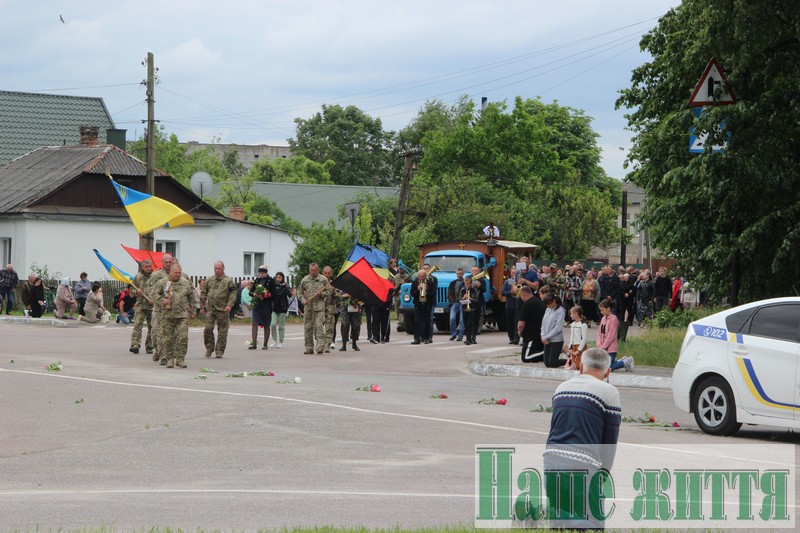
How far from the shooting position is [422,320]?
2909 cm

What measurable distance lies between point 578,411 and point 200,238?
158 feet

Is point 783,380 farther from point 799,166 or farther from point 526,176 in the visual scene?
point 526,176

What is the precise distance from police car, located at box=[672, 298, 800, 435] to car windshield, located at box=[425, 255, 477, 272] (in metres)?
20.3

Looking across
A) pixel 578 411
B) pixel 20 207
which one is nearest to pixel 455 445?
pixel 578 411

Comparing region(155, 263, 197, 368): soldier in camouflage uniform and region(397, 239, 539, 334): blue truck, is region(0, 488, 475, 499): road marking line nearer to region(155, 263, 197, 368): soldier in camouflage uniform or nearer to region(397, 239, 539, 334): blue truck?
region(155, 263, 197, 368): soldier in camouflage uniform

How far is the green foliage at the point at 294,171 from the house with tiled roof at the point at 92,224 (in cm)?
4533

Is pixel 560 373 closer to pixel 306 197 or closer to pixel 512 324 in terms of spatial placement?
pixel 512 324

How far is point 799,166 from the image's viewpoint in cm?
2039

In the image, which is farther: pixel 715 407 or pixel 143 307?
pixel 143 307

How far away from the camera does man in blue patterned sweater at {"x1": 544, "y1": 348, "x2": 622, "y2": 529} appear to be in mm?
6402

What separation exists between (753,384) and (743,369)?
0.20 meters

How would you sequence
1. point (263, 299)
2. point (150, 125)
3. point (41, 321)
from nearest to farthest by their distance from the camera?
point (263, 299) → point (41, 321) → point (150, 125)

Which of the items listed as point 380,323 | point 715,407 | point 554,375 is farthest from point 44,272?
point 715,407

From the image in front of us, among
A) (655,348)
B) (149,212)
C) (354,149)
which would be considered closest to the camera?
(655,348)
